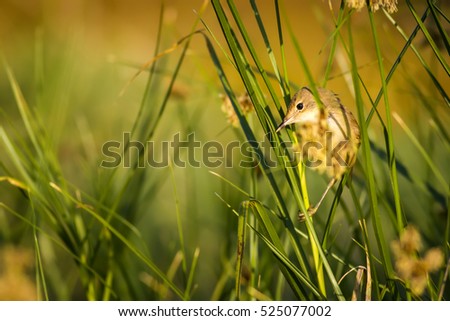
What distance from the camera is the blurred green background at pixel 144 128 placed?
2162 millimetres

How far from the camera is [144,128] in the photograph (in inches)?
95.7

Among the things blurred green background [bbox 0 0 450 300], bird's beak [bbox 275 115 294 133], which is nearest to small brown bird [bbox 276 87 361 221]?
bird's beak [bbox 275 115 294 133]

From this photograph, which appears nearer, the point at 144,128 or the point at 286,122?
the point at 286,122

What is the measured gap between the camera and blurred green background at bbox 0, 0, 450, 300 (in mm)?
2162

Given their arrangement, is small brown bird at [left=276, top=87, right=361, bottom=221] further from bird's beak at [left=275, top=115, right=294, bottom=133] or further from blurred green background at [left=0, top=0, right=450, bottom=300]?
blurred green background at [left=0, top=0, right=450, bottom=300]

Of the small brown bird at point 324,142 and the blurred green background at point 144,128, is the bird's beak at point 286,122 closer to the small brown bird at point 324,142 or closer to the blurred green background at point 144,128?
the small brown bird at point 324,142

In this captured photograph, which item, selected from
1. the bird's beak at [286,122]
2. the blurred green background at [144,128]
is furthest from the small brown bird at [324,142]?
the blurred green background at [144,128]

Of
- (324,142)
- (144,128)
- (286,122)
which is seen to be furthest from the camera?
(144,128)

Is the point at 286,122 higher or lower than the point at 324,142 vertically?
higher

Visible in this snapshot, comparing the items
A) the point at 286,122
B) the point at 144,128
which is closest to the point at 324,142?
the point at 286,122

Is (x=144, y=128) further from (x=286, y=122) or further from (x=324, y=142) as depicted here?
(x=324, y=142)

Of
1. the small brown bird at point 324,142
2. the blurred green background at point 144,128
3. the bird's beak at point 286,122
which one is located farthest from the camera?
the blurred green background at point 144,128

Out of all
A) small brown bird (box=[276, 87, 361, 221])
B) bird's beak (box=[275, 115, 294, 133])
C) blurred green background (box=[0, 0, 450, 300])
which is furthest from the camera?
blurred green background (box=[0, 0, 450, 300])
